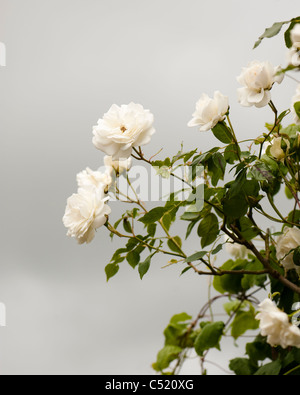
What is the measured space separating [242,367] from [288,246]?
281 mm

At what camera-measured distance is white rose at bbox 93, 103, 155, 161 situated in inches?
27.2

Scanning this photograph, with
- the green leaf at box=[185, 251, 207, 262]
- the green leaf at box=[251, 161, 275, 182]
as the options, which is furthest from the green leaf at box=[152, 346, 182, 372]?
the green leaf at box=[251, 161, 275, 182]

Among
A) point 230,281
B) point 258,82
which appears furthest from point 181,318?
point 258,82

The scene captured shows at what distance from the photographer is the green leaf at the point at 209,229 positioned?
2.37 feet

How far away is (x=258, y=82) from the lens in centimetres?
66

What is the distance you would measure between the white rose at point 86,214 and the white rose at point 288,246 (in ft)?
0.81

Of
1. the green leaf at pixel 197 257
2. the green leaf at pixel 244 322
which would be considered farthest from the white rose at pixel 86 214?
the green leaf at pixel 244 322

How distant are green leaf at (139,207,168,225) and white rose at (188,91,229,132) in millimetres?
119

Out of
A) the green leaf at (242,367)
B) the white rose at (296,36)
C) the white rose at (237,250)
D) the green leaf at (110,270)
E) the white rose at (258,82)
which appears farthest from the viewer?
the white rose at (237,250)

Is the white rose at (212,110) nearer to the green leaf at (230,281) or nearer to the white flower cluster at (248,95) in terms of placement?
the white flower cluster at (248,95)
